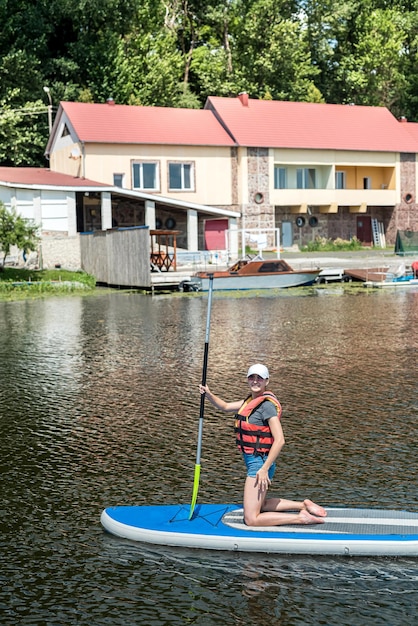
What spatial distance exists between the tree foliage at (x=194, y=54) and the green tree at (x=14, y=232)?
56.1 ft

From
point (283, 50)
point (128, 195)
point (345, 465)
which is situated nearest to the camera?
point (345, 465)

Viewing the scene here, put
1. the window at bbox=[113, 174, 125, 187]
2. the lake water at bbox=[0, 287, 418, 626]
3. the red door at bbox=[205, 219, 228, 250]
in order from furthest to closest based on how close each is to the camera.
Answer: the window at bbox=[113, 174, 125, 187]
the red door at bbox=[205, 219, 228, 250]
the lake water at bbox=[0, 287, 418, 626]

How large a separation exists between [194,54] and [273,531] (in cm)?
7431

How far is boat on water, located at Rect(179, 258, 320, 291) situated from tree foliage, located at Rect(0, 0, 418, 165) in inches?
952

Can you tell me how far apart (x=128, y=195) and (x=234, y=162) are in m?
13.6

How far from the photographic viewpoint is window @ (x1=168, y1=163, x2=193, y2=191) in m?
61.9

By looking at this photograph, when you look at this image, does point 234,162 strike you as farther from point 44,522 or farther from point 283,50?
point 44,522

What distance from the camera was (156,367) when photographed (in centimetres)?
2142

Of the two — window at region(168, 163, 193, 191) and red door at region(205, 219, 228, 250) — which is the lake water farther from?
window at region(168, 163, 193, 191)

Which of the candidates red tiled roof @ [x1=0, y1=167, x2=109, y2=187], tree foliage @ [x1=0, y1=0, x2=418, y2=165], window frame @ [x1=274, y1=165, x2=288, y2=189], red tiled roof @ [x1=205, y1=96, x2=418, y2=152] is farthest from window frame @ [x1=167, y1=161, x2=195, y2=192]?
tree foliage @ [x1=0, y1=0, x2=418, y2=165]

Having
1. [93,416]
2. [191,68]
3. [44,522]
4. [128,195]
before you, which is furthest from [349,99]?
[44,522]

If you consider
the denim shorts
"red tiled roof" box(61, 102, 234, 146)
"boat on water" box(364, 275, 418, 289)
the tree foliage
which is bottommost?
the denim shorts

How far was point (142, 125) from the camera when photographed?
2446 inches

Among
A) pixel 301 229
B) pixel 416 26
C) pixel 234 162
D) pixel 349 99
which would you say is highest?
pixel 416 26
